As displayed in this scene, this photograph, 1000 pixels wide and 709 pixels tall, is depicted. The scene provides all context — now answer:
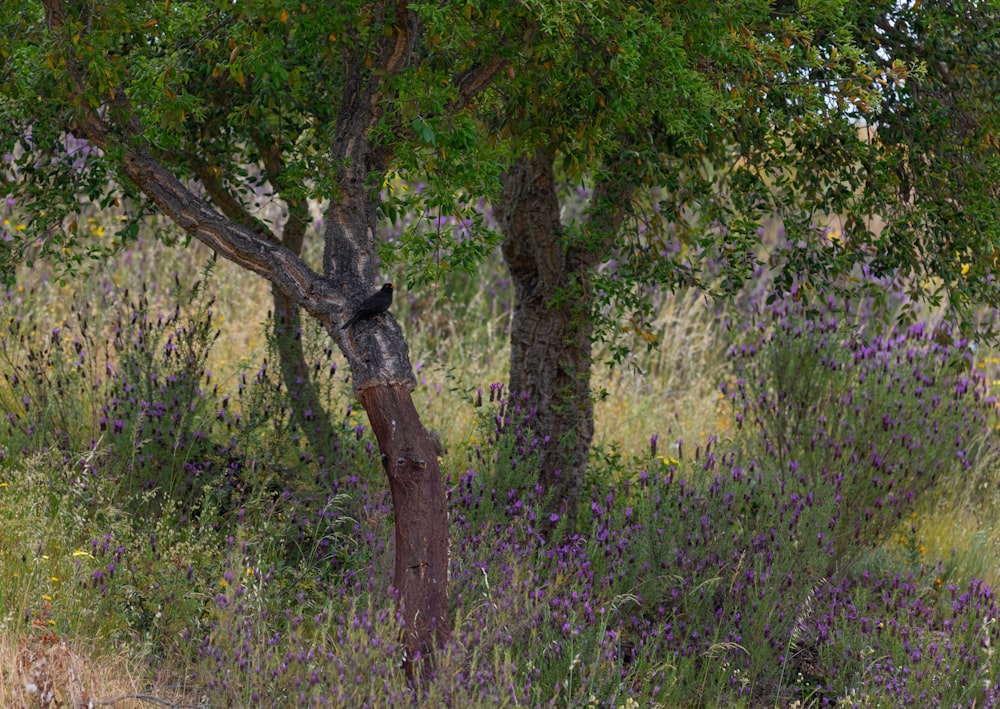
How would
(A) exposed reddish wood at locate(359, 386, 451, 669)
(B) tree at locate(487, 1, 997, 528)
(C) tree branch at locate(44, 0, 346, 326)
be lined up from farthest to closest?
(C) tree branch at locate(44, 0, 346, 326) < (B) tree at locate(487, 1, 997, 528) < (A) exposed reddish wood at locate(359, 386, 451, 669)

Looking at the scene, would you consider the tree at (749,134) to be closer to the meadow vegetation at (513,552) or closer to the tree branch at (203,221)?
the meadow vegetation at (513,552)

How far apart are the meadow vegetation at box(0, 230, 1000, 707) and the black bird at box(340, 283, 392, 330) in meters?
1.04

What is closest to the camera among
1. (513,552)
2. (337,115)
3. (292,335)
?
(337,115)

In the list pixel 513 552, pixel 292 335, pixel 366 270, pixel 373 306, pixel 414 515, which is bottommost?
pixel 513 552

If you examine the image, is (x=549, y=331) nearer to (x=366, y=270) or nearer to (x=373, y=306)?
(x=366, y=270)

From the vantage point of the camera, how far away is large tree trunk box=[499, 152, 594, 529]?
20.5 feet

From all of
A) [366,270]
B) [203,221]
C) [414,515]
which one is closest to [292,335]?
[203,221]

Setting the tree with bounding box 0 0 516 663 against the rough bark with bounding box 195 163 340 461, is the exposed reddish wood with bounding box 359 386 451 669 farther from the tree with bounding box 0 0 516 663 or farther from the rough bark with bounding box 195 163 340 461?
the rough bark with bounding box 195 163 340 461

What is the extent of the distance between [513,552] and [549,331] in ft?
5.73

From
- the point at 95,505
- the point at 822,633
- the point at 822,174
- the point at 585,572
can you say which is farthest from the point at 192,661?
the point at 822,174

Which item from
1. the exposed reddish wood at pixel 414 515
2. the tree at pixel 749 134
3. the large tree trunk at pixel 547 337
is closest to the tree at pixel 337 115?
the exposed reddish wood at pixel 414 515

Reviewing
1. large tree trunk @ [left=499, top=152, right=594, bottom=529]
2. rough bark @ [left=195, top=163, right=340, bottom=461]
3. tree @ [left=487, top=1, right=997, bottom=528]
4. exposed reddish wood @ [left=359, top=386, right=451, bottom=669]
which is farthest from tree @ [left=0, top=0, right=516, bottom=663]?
large tree trunk @ [left=499, top=152, right=594, bottom=529]

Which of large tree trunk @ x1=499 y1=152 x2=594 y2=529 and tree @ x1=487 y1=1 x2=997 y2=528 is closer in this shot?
tree @ x1=487 y1=1 x2=997 y2=528

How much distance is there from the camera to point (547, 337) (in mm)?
6312
